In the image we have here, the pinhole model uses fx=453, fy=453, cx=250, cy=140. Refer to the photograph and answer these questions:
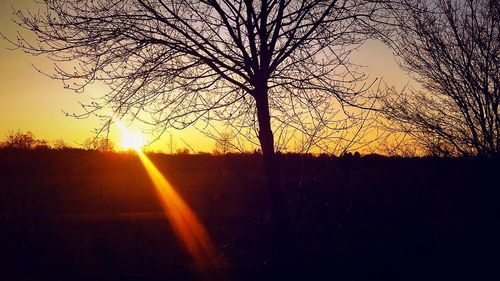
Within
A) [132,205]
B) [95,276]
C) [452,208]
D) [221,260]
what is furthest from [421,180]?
[132,205]

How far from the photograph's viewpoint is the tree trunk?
612 centimetres

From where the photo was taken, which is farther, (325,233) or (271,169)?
(325,233)

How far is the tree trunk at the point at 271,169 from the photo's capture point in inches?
241

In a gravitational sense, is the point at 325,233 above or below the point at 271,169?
below

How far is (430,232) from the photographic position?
7105 mm

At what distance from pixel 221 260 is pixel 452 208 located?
13.9ft

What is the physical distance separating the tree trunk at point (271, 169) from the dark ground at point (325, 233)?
0.22 m

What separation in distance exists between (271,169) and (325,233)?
129 centimetres

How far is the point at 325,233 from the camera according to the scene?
651cm

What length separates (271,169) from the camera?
6.14 metres

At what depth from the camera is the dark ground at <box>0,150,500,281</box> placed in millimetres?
5898

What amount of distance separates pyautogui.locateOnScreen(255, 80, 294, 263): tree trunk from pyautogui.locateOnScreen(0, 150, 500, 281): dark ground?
0.71 feet

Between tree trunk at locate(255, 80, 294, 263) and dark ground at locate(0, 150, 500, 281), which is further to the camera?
tree trunk at locate(255, 80, 294, 263)

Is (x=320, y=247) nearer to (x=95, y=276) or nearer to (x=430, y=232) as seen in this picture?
(x=430, y=232)
